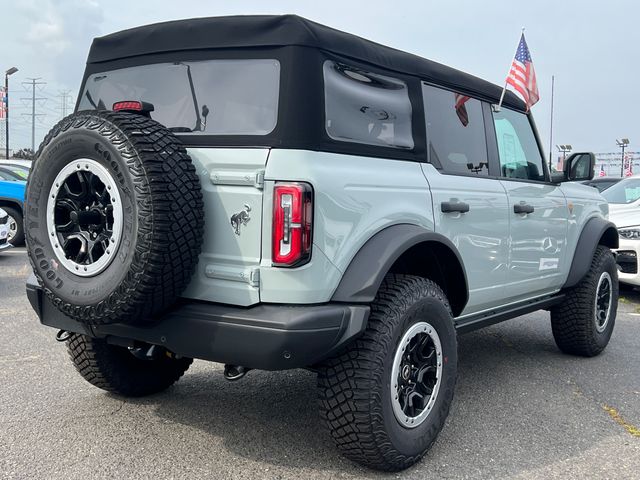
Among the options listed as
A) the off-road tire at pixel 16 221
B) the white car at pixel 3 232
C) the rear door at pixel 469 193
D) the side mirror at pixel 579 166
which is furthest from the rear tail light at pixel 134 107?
the off-road tire at pixel 16 221

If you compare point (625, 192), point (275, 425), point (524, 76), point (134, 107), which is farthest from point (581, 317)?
point (625, 192)

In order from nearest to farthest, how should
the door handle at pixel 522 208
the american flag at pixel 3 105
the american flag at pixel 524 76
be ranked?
the door handle at pixel 522 208 → the american flag at pixel 524 76 → the american flag at pixel 3 105

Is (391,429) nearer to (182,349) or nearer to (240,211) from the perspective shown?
(182,349)

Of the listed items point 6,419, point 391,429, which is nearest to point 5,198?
point 6,419

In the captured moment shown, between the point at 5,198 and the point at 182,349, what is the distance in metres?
10.1

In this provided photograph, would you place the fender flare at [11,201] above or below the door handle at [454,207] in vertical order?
below

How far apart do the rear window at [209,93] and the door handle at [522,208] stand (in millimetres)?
2013

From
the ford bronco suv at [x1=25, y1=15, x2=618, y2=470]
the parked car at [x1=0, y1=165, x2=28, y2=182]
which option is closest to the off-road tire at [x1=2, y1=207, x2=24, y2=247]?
the parked car at [x1=0, y1=165, x2=28, y2=182]

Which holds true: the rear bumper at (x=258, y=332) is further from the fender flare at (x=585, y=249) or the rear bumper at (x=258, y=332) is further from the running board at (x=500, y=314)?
the fender flare at (x=585, y=249)

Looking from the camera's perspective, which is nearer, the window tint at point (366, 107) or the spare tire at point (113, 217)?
the spare tire at point (113, 217)

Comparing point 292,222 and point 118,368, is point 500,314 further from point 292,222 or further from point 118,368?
point 118,368

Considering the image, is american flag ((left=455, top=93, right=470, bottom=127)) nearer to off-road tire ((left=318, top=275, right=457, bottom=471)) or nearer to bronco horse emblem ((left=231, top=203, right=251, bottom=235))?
off-road tire ((left=318, top=275, right=457, bottom=471))

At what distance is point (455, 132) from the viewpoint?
3.81 m

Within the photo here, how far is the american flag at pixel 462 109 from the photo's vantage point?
3883mm
